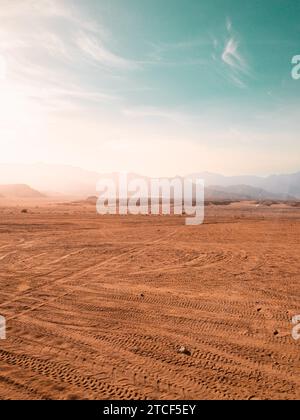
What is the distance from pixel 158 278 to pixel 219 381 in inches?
241

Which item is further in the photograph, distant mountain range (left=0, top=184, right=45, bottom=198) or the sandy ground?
distant mountain range (left=0, top=184, right=45, bottom=198)

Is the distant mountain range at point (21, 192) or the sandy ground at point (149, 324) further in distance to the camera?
the distant mountain range at point (21, 192)

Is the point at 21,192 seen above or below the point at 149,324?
above

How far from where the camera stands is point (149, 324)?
768cm

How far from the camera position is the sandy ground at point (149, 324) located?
5398 millimetres

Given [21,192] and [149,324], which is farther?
[21,192]

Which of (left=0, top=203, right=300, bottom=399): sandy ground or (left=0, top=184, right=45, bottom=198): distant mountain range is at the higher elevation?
(left=0, top=184, right=45, bottom=198): distant mountain range

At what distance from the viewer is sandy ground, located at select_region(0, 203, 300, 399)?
5398mm

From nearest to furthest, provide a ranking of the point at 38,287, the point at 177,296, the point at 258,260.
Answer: the point at 177,296
the point at 38,287
the point at 258,260

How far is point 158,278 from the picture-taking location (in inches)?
453

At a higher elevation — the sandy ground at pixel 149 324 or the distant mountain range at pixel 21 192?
the distant mountain range at pixel 21 192
